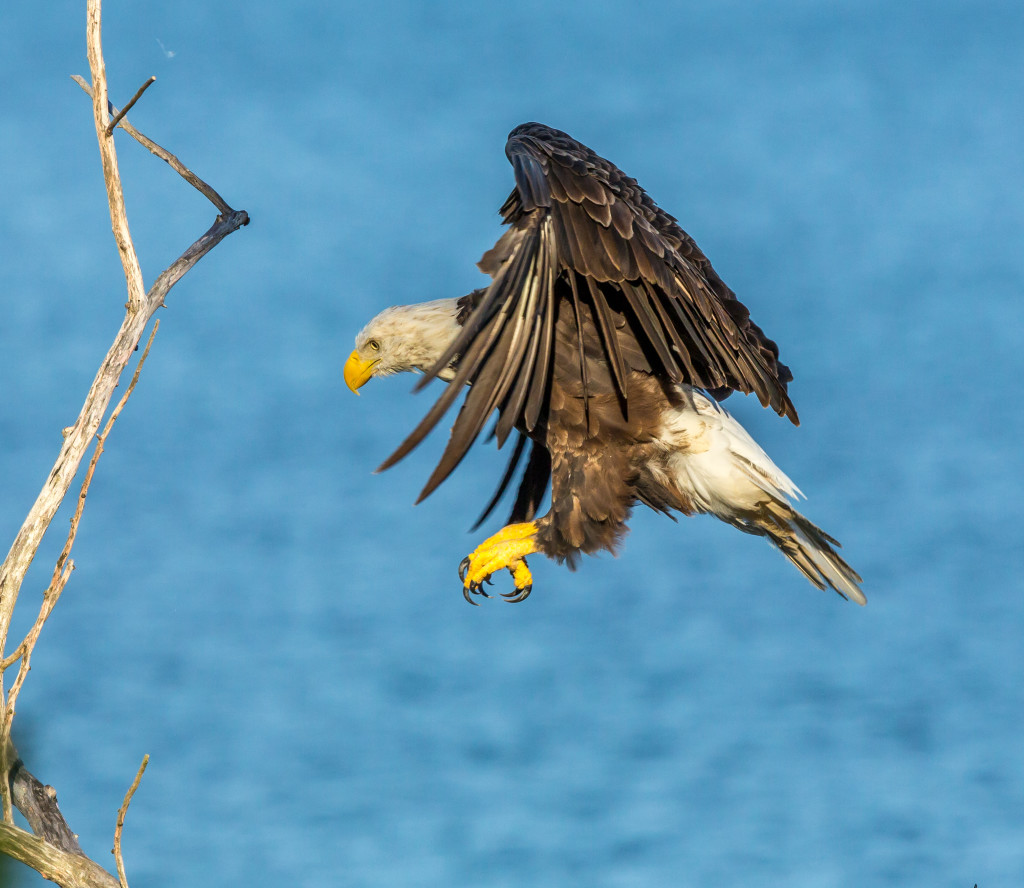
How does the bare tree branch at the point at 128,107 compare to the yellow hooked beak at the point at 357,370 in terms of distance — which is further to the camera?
the yellow hooked beak at the point at 357,370

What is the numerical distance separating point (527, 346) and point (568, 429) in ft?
2.36

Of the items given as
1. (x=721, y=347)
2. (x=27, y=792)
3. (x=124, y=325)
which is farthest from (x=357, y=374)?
(x=27, y=792)

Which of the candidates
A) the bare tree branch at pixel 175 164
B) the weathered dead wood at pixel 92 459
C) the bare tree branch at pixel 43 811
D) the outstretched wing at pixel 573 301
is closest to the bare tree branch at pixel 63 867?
the weathered dead wood at pixel 92 459

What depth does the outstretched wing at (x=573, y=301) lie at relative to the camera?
3258 millimetres

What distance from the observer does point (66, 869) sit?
2.53m

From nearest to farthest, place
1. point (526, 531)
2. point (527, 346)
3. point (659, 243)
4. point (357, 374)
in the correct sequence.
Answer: point (527, 346) < point (659, 243) < point (526, 531) < point (357, 374)

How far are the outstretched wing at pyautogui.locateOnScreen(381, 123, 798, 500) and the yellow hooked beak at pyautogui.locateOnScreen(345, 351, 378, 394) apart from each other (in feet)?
2.31

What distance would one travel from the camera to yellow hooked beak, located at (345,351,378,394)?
4.49 meters

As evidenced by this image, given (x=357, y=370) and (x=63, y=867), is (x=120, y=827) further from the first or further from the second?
(x=357, y=370)

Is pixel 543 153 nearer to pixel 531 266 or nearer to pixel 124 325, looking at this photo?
pixel 531 266

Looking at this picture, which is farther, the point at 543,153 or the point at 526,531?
the point at 526,531

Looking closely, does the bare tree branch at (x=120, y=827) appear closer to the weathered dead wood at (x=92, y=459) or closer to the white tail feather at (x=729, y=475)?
the weathered dead wood at (x=92, y=459)

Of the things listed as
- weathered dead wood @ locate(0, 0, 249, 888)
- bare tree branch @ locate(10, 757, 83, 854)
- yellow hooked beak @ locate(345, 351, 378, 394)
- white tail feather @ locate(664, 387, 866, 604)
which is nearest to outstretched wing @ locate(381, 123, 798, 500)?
white tail feather @ locate(664, 387, 866, 604)

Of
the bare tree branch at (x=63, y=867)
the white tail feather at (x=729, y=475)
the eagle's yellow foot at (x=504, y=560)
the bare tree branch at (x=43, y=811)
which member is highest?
the white tail feather at (x=729, y=475)
